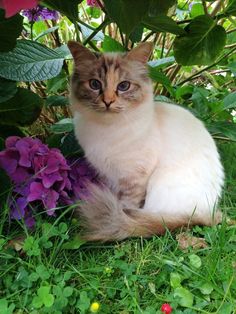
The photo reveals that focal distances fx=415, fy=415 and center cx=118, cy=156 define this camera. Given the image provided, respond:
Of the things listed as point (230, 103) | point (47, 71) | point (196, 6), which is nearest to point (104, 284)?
point (47, 71)

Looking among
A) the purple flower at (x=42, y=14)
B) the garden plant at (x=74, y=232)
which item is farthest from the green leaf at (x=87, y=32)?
the purple flower at (x=42, y=14)

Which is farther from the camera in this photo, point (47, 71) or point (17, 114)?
point (17, 114)

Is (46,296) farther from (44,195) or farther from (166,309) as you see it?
(44,195)

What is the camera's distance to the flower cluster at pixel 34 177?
1.33m

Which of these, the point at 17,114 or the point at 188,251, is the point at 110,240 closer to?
the point at 188,251

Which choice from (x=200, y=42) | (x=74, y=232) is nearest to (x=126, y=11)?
(x=200, y=42)

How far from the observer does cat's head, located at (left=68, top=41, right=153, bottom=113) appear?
54.1 inches

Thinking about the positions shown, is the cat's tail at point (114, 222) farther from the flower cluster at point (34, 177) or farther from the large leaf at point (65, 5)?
the large leaf at point (65, 5)

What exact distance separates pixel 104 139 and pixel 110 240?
0.37 meters

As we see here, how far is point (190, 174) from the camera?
4.68ft

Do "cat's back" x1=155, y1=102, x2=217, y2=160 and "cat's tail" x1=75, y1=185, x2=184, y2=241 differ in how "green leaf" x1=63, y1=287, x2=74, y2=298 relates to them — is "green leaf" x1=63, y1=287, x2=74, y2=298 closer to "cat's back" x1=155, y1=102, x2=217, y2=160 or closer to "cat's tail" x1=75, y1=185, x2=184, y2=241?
"cat's tail" x1=75, y1=185, x2=184, y2=241

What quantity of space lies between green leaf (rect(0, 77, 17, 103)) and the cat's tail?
41 cm

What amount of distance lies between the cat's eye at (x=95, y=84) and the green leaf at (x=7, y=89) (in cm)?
26

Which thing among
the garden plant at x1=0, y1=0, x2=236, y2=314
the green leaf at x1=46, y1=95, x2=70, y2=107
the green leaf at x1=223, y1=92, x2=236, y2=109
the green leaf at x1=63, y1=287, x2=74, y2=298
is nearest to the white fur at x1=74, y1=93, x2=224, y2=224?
the garden plant at x1=0, y1=0, x2=236, y2=314
